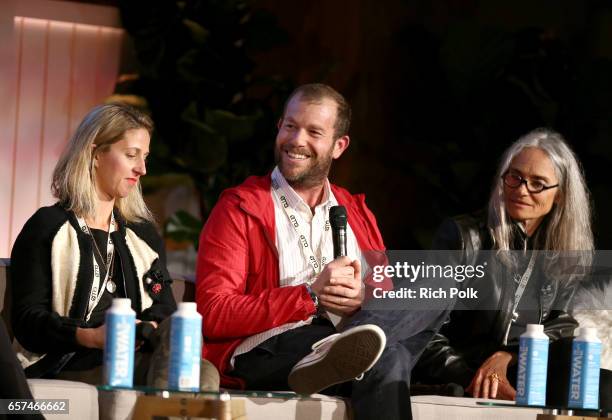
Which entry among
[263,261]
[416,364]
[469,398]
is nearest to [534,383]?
[469,398]

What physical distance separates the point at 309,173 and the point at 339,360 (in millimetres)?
912

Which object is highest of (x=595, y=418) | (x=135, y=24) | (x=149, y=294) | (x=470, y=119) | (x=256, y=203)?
(x=135, y=24)

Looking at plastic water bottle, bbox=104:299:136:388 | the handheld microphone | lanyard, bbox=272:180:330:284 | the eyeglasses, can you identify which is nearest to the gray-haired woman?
the eyeglasses

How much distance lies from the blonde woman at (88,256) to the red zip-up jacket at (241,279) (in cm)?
14

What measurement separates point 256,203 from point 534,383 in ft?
3.80

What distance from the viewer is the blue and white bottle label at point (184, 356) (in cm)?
258

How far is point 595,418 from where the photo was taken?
2938 millimetres

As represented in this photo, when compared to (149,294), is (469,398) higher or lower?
lower

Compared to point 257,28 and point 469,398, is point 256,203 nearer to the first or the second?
point 469,398

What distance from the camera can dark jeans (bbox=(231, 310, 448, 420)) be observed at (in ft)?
10.2

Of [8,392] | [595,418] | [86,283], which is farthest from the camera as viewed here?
[86,283]

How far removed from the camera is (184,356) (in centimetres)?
258

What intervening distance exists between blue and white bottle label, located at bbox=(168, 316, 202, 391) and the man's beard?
119 centimetres

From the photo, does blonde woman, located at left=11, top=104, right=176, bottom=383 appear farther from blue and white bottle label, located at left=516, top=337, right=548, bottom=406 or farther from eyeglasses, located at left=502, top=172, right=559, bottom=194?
eyeglasses, located at left=502, top=172, right=559, bottom=194
